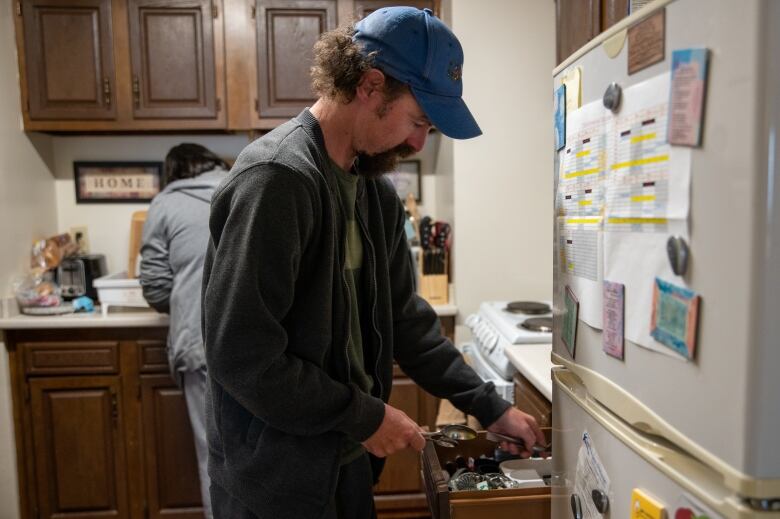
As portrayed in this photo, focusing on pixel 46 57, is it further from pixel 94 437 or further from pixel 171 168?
pixel 94 437

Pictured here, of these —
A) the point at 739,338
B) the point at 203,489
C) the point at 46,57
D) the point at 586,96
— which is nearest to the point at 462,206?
the point at 203,489

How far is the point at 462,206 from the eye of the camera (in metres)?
2.54

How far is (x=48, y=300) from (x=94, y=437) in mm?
581

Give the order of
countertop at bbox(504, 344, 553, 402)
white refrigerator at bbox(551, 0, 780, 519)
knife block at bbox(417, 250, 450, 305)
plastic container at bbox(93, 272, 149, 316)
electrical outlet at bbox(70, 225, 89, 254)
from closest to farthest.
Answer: white refrigerator at bbox(551, 0, 780, 519)
countertop at bbox(504, 344, 553, 402)
plastic container at bbox(93, 272, 149, 316)
knife block at bbox(417, 250, 450, 305)
electrical outlet at bbox(70, 225, 89, 254)

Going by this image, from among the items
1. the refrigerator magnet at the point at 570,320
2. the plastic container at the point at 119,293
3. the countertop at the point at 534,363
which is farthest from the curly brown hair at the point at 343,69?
the plastic container at the point at 119,293

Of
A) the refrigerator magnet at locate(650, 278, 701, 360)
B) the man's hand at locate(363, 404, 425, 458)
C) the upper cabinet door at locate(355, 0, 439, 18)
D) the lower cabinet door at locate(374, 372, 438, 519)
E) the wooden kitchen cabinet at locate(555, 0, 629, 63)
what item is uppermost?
the upper cabinet door at locate(355, 0, 439, 18)

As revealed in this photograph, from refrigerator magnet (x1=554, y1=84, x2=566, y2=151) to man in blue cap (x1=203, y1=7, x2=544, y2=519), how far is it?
160 millimetres

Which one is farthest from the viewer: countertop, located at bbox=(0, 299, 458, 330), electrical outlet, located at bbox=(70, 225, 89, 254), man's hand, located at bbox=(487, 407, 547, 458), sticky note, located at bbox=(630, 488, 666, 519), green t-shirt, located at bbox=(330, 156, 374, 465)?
electrical outlet, located at bbox=(70, 225, 89, 254)

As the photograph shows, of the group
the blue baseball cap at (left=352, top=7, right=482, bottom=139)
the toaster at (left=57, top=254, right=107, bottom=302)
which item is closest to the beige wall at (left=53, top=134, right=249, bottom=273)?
the toaster at (left=57, top=254, right=107, bottom=302)

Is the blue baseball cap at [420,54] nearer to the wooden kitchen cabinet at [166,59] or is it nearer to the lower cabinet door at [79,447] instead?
the wooden kitchen cabinet at [166,59]

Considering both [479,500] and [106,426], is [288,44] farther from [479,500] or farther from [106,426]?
[479,500]

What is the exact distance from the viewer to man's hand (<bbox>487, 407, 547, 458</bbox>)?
1.25m

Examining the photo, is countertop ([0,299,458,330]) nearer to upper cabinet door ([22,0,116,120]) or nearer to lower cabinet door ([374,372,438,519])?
upper cabinet door ([22,0,116,120])

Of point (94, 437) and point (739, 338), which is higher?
point (739, 338)
